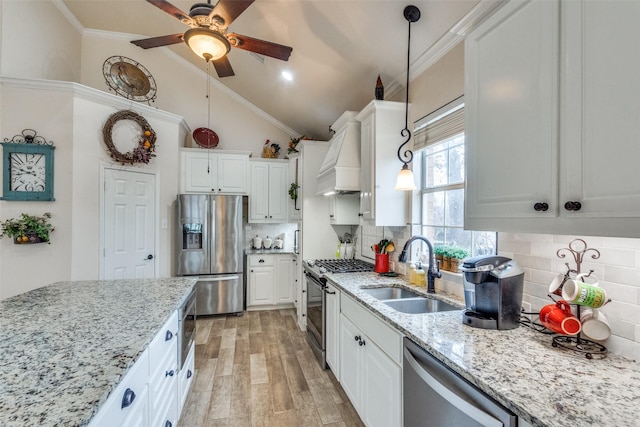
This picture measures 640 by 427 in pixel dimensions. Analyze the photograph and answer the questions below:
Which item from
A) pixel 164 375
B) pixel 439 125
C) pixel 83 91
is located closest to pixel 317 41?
pixel 439 125

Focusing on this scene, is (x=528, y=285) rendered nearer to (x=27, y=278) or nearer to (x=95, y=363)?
(x=95, y=363)

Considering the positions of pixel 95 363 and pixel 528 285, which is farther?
pixel 528 285

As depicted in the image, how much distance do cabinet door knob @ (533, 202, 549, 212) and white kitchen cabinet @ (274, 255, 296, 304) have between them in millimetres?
3689

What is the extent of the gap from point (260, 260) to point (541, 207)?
12.6 ft

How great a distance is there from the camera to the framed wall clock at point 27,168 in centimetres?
295

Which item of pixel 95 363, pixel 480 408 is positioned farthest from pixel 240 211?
pixel 480 408

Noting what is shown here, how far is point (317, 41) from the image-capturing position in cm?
272

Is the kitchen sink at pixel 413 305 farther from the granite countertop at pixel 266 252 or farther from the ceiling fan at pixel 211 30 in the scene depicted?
the granite countertop at pixel 266 252

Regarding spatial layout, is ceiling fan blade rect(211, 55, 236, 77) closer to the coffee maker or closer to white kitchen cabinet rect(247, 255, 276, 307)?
the coffee maker

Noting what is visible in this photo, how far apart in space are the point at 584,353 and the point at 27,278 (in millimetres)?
4402

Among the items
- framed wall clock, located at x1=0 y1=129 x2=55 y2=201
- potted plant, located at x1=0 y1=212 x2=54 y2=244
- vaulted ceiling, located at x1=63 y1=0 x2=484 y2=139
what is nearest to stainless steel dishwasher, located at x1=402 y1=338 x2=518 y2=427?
vaulted ceiling, located at x1=63 y1=0 x2=484 y2=139

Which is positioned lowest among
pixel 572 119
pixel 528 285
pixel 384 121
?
pixel 528 285

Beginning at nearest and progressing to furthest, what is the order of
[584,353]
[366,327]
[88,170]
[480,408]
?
[480,408] < [584,353] < [366,327] < [88,170]

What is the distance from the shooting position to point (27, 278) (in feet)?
9.87
